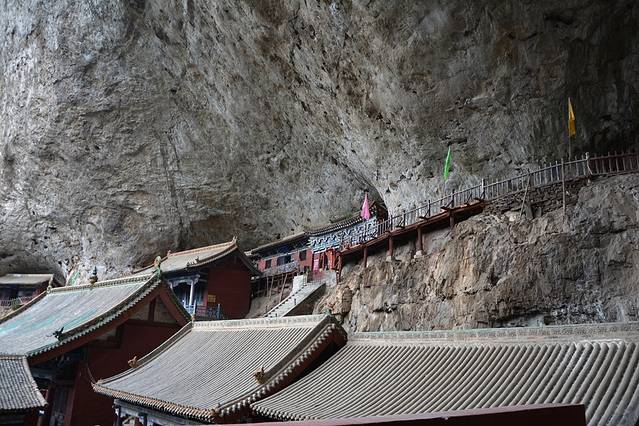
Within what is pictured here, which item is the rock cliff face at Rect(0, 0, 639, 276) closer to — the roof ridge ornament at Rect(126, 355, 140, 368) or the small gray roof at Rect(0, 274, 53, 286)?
the small gray roof at Rect(0, 274, 53, 286)

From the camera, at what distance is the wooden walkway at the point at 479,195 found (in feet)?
60.3

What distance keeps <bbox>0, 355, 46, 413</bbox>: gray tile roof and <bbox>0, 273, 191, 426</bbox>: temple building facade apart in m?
0.46

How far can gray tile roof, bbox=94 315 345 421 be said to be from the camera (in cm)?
1056

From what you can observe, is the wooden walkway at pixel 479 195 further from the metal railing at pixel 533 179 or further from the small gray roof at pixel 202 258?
the small gray roof at pixel 202 258

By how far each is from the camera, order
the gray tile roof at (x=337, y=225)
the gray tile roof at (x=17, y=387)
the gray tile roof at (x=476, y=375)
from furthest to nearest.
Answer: the gray tile roof at (x=337, y=225) → the gray tile roof at (x=17, y=387) → the gray tile roof at (x=476, y=375)

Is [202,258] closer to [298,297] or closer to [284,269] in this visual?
[284,269]

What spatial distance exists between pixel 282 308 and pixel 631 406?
24688 mm

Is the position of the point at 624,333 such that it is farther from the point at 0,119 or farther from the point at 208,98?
the point at 0,119

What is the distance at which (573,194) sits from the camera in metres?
17.4

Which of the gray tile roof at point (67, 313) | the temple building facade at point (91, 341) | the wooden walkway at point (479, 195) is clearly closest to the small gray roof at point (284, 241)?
the wooden walkway at point (479, 195)

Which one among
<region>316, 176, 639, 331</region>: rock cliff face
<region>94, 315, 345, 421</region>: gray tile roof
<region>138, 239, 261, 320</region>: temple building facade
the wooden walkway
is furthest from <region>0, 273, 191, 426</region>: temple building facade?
<region>138, 239, 261, 320</region>: temple building facade

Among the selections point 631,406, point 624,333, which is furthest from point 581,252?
point 631,406

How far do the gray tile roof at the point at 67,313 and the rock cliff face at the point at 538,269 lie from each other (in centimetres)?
1052

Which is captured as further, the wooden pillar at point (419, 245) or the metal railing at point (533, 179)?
the wooden pillar at point (419, 245)
